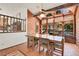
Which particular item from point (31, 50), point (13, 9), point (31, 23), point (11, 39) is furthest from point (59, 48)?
point (13, 9)

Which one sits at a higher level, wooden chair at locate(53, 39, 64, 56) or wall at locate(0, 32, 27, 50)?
wall at locate(0, 32, 27, 50)

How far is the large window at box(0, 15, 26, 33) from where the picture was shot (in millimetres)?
2168

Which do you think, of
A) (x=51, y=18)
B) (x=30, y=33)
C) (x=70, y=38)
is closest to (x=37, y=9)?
(x=51, y=18)

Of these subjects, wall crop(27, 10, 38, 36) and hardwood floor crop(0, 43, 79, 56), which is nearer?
hardwood floor crop(0, 43, 79, 56)

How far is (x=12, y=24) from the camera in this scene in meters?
2.23

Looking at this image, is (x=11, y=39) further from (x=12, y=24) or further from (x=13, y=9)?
(x=13, y=9)

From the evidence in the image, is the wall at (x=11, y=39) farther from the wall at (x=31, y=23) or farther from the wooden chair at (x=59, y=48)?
the wooden chair at (x=59, y=48)

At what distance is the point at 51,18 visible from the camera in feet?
7.25

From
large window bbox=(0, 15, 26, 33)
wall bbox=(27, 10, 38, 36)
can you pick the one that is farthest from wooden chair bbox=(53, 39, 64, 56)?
large window bbox=(0, 15, 26, 33)

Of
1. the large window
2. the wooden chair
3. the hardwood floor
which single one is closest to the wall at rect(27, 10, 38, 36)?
the large window

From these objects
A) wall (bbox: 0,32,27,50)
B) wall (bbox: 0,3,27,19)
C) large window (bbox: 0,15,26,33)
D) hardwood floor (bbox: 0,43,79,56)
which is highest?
wall (bbox: 0,3,27,19)

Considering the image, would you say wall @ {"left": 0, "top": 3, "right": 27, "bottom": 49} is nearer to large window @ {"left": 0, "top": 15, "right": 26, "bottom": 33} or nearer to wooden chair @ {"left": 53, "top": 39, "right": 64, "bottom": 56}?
large window @ {"left": 0, "top": 15, "right": 26, "bottom": 33}

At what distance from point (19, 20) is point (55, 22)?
28.6 inches

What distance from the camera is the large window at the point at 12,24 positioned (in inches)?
85.4
